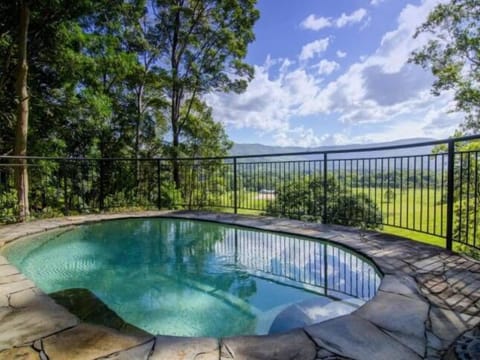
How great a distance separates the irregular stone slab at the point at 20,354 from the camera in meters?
1.30

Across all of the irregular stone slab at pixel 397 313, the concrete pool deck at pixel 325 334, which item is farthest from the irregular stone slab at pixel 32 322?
Answer: the irregular stone slab at pixel 397 313

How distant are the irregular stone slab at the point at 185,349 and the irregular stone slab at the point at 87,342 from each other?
0.38ft

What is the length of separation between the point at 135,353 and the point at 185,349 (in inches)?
9.0

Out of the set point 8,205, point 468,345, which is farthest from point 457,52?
point 8,205

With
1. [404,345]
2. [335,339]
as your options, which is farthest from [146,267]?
[404,345]

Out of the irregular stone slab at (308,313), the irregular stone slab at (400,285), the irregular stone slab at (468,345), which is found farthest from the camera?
the irregular stone slab at (400,285)

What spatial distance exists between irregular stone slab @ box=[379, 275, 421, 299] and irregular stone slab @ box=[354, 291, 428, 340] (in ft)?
0.25

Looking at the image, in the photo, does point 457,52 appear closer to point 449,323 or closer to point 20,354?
point 449,323

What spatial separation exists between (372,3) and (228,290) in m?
7.79

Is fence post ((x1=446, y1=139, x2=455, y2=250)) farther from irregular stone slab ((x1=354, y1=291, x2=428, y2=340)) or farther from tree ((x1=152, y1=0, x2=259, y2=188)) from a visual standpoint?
tree ((x1=152, y1=0, x2=259, y2=188))

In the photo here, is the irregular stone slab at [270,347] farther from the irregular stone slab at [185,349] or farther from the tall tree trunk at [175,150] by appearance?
the tall tree trunk at [175,150]

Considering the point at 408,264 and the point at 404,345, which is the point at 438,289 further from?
the point at 404,345

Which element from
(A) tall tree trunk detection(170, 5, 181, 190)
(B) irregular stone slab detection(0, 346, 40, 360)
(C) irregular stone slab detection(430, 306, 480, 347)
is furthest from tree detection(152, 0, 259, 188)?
(C) irregular stone slab detection(430, 306, 480, 347)

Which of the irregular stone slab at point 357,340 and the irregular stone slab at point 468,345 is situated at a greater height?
the irregular stone slab at point 468,345
